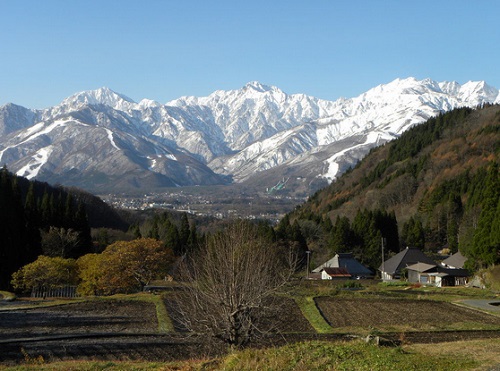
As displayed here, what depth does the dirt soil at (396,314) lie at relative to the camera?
33.5m

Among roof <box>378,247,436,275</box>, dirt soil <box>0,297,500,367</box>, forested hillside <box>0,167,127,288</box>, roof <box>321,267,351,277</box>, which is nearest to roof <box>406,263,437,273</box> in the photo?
roof <box>378,247,436,275</box>

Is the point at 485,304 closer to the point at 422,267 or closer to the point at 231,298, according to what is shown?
the point at 422,267

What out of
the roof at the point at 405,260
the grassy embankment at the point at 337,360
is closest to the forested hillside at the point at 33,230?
the roof at the point at 405,260

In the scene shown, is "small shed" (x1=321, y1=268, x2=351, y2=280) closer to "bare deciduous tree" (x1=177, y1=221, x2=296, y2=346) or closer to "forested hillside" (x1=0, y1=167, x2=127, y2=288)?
"forested hillside" (x1=0, y1=167, x2=127, y2=288)

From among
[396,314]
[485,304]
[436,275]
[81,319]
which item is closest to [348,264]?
[436,275]

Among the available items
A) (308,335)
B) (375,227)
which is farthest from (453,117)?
(308,335)

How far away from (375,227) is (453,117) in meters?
75.3

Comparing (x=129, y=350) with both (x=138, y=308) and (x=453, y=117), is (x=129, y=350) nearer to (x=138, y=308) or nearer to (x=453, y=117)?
(x=138, y=308)

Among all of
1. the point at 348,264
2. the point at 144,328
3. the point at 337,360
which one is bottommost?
the point at 348,264

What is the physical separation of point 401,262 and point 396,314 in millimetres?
37887

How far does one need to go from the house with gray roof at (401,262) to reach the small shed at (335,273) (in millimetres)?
5455

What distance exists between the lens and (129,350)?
24.4 m

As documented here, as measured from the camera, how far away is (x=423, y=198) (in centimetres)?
11244

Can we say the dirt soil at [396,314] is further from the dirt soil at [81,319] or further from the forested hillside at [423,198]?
the forested hillside at [423,198]
